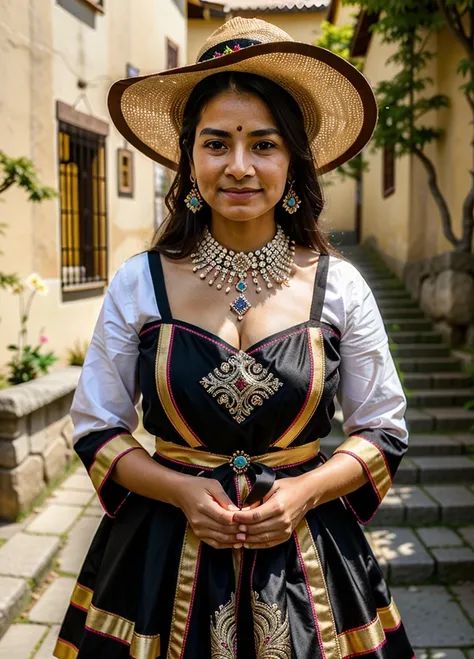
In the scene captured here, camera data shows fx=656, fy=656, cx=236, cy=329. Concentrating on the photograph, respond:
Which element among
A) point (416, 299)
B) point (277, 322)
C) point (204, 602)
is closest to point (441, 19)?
point (416, 299)

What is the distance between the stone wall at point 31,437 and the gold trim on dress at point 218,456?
2243 mm

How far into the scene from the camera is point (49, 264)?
18.6 ft

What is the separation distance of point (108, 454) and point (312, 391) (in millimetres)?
485

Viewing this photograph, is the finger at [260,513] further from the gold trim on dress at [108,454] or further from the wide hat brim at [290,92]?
the wide hat brim at [290,92]

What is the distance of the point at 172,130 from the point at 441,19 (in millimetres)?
5339

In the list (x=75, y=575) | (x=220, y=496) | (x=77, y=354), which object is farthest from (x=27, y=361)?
(x=220, y=496)

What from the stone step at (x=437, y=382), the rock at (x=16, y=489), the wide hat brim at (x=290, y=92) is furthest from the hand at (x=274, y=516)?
the stone step at (x=437, y=382)

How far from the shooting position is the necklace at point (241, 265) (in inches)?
62.3

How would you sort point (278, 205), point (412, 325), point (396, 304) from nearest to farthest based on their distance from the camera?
point (278, 205) < point (412, 325) < point (396, 304)

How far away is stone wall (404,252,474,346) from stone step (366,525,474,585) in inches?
116

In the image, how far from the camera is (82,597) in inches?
64.8

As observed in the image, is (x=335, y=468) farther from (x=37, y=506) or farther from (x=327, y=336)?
(x=37, y=506)

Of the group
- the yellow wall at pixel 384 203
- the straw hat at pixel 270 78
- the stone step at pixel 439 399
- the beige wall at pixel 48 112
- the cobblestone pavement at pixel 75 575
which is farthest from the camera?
the yellow wall at pixel 384 203

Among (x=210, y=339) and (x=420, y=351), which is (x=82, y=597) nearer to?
(x=210, y=339)
